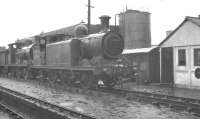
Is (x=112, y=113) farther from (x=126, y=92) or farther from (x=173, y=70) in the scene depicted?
(x=173, y=70)

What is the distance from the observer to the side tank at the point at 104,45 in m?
14.9

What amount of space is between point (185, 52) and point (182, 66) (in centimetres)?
83

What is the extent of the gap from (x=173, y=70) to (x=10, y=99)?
9.48 m

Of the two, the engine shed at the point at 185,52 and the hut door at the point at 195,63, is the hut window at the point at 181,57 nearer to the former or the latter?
the engine shed at the point at 185,52

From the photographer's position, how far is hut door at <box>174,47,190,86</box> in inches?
627

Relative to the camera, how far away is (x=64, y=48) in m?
17.1

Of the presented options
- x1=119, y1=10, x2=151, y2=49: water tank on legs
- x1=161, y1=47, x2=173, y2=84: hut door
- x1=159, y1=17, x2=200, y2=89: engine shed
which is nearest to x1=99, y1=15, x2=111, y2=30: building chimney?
x1=159, y1=17, x2=200, y2=89: engine shed

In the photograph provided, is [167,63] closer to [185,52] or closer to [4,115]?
[185,52]

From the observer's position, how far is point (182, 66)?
1627 centimetres

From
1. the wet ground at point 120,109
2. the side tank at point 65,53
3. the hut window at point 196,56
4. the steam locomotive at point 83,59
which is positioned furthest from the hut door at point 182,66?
the side tank at point 65,53

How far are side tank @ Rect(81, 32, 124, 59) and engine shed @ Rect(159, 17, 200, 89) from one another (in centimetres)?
351

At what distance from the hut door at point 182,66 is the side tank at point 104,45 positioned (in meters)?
3.55

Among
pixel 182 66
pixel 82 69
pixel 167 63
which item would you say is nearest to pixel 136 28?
pixel 167 63

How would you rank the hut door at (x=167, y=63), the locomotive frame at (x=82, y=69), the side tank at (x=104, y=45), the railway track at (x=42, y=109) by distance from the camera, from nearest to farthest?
the railway track at (x=42, y=109) < the locomotive frame at (x=82, y=69) < the side tank at (x=104, y=45) < the hut door at (x=167, y=63)
